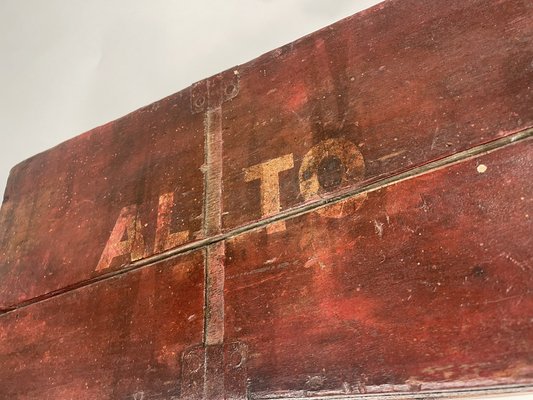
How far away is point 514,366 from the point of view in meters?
0.92

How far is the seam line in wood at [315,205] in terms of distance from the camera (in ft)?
3.61

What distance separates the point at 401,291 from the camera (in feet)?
3.57

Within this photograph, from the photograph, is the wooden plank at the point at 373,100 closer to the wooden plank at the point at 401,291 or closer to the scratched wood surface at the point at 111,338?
the wooden plank at the point at 401,291

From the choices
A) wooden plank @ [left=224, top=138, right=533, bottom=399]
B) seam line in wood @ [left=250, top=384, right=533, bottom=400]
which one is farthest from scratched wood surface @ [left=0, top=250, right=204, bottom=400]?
seam line in wood @ [left=250, top=384, right=533, bottom=400]

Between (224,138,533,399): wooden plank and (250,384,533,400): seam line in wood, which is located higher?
(224,138,533,399): wooden plank

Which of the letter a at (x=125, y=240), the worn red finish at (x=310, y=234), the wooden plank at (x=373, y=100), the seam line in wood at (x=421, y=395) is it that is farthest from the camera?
the letter a at (x=125, y=240)

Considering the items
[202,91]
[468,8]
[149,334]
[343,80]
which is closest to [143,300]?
[149,334]

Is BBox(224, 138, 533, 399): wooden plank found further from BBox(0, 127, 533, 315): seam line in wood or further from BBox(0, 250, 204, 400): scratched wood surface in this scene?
BBox(0, 250, 204, 400): scratched wood surface

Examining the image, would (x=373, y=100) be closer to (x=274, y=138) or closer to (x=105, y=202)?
(x=274, y=138)

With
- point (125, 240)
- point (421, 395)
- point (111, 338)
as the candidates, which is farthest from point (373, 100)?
point (111, 338)

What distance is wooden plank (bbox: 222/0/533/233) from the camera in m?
1.16

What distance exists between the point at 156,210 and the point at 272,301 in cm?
51

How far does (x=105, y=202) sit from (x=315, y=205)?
751mm

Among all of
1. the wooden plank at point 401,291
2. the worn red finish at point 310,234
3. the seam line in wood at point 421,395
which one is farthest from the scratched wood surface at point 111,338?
the seam line in wood at point 421,395
